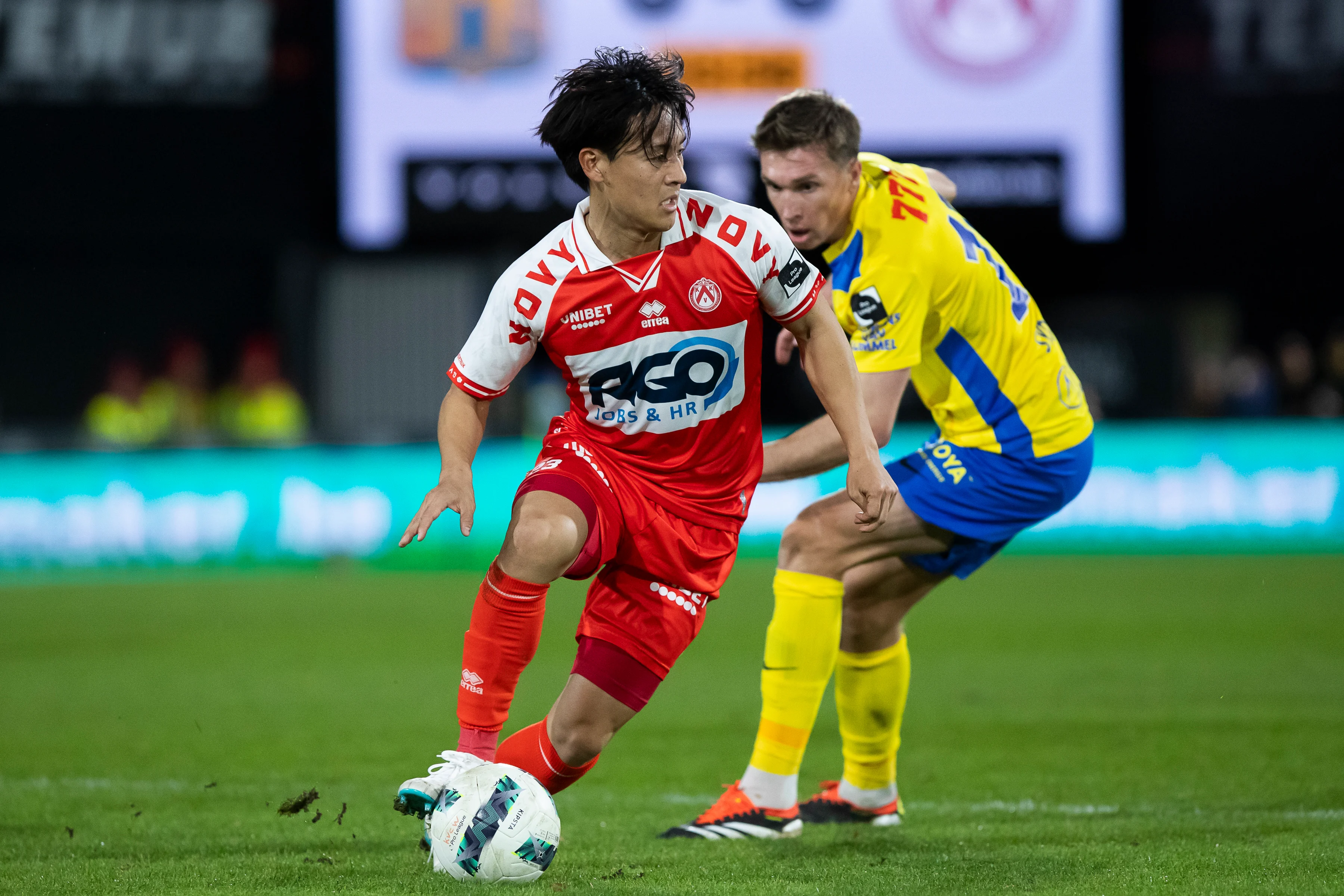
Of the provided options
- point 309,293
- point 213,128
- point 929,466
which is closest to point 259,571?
point 309,293

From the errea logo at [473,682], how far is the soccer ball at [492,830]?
0.18 metres

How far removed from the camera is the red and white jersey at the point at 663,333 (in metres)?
3.86

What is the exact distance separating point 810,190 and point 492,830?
2.07 meters

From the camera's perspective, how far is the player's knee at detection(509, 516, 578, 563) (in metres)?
3.69

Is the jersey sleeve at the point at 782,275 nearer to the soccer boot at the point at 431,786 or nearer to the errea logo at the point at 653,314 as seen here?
the errea logo at the point at 653,314

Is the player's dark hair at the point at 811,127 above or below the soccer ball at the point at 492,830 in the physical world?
above

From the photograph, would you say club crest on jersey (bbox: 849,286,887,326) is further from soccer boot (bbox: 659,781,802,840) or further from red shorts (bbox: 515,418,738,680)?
soccer boot (bbox: 659,781,802,840)

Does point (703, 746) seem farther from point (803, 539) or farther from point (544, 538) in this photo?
point (544, 538)

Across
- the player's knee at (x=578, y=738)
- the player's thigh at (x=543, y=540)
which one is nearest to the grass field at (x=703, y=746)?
the player's knee at (x=578, y=738)

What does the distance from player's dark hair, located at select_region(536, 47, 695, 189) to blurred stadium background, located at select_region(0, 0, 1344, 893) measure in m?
1.81

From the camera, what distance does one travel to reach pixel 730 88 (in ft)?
52.1

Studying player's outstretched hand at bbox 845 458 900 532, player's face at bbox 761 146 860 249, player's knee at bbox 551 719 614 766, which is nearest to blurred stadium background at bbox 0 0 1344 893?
player's knee at bbox 551 719 614 766

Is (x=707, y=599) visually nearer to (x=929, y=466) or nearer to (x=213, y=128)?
(x=929, y=466)

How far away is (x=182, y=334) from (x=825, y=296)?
17899 millimetres
